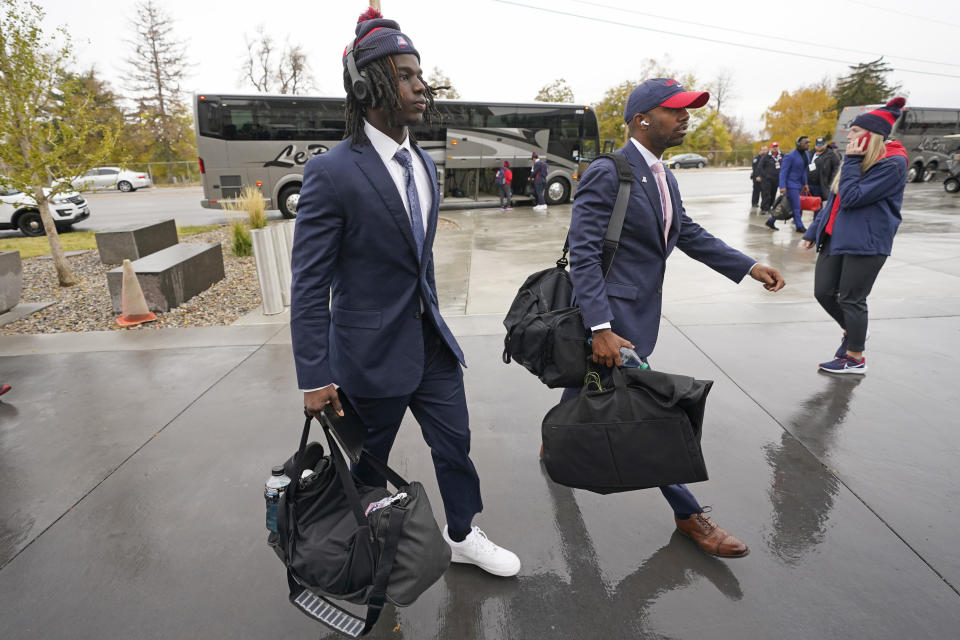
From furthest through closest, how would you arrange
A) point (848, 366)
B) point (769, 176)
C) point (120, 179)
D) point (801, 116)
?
1. point (801, 116)
2. point (120, 179)
3. point (769, 176)
4. point (848, 366)

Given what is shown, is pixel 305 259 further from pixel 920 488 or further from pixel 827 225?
pixel 827 225

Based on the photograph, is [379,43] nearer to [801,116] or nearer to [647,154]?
[647,154]

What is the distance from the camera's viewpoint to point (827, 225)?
4.12m

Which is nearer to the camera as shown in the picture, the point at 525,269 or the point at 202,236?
the point at 525,269

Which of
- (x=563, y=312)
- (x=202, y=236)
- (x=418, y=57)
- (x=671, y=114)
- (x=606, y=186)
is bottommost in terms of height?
(x=202, y=236)

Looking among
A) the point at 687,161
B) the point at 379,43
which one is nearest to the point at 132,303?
the point at 379,43

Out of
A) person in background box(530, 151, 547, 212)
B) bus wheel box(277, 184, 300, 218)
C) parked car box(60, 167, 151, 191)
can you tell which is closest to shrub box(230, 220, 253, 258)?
bus wheel box(277, 184, 300, 218)

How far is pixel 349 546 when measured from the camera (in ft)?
5.41

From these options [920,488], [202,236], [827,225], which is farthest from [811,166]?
[202,236]

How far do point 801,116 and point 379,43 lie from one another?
54.3 m

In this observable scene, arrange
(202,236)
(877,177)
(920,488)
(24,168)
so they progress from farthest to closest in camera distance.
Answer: (202,236)
(24,168)
(877,177)
(920,488)

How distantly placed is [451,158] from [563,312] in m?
16.6

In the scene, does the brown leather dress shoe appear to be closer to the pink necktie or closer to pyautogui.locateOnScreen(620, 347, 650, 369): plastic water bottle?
pyautogui.locateOnScreen(620, 347, 650, 369): plastic water bottle

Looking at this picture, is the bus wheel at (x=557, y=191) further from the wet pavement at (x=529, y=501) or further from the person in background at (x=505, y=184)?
the wet pavement at (x=529, y=501)
